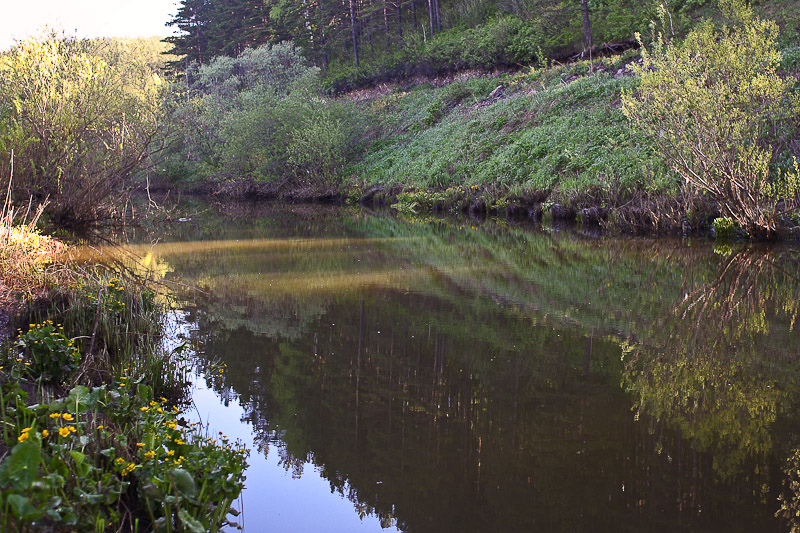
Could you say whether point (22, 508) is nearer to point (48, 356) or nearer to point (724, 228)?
point (48, 356)

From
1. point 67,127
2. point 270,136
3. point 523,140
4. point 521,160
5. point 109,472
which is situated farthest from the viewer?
point 270,136

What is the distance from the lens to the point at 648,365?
686 cm

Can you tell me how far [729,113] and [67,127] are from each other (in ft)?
46.7

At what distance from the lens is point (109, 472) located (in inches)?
138

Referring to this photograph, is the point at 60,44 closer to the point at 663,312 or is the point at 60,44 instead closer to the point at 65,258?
the point at 65,258

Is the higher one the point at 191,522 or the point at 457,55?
the point at 457,55

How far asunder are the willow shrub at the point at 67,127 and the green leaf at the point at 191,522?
468 inches

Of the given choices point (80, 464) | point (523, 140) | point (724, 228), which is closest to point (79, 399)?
point (80, 464)

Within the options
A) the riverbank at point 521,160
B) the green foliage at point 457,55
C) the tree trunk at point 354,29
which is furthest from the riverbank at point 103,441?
the tree trunk at point 354,29

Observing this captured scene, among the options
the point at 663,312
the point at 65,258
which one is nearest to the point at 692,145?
the point at 663,312

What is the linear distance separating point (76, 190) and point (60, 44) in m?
3.44

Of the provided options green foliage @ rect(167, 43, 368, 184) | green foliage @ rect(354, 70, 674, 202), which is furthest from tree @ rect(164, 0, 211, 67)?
green foliage @ rect(354, 70, 674, 202)

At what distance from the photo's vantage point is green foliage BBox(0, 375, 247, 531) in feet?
9.36

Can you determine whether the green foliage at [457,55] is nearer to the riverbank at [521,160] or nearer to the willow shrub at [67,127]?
the riverbank at [521,160]
